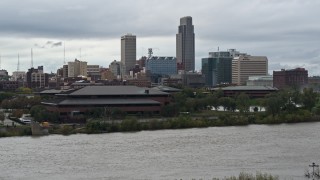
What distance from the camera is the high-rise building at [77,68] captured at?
419 ft

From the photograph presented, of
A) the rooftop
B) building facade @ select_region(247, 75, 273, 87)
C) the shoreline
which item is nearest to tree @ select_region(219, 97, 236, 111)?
the rooftop

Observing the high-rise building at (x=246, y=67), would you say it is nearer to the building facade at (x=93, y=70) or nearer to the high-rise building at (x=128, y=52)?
the building facade at (x=93, y=70)

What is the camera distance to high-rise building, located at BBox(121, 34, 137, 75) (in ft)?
484

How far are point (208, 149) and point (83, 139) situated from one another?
Result: 7663mm

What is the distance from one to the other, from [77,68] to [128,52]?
24887mm

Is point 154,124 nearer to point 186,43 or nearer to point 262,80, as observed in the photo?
point 262,80

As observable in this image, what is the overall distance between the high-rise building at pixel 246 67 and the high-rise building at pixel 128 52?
27.9m

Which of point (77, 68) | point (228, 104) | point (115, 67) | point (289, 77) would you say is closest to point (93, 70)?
point (77, 68)

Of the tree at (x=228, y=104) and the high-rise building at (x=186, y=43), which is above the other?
the high-rise building at (x=186, y=43)

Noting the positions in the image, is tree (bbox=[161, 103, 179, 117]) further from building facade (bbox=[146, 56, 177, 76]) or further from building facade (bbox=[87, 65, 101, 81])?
building facade (bbox=[146, 56, 177, 76])

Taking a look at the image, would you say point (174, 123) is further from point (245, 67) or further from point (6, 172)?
point (245, 67)

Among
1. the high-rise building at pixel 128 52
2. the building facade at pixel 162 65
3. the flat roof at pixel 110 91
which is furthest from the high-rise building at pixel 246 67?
the flat roof at pixel 110 91

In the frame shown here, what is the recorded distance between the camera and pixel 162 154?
25.5m

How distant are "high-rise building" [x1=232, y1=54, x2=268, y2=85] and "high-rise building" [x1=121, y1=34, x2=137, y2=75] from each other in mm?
27886
